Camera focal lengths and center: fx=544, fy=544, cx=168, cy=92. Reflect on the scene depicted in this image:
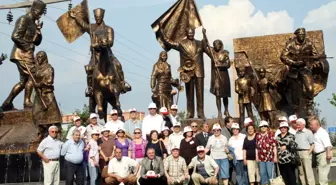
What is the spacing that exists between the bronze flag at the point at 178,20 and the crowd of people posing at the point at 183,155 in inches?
204

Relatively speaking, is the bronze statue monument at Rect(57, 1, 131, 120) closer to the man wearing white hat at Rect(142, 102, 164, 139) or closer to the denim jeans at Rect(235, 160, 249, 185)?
the man wearing white hat at Rect(142, 102, 164, 139)

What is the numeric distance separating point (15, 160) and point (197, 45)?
5.90 m

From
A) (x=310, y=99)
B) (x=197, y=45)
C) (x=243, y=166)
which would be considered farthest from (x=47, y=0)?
(x=243, y=166)

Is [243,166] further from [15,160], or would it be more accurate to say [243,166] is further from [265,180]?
[15,160]

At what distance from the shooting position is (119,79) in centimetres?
1530

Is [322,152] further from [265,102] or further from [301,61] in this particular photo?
[265,102]

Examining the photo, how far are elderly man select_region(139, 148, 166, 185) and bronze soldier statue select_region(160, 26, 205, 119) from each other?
17.0 feet

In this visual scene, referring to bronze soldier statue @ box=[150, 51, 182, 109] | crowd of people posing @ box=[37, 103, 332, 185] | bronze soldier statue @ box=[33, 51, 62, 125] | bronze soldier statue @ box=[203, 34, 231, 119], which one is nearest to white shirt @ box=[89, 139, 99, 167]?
crowd of people posing @ box=[37, 103, 332, 185]

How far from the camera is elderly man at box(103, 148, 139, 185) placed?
34.3 ft

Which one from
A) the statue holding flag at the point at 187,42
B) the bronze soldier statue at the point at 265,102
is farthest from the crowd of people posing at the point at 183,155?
the statue holding flag at the point at 187,42

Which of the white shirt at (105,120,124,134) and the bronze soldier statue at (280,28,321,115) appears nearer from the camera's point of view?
the white shirt at (105,120,124,134)

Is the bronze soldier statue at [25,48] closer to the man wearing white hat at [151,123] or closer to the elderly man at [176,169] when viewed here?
the man wearing white hat at [151,123]

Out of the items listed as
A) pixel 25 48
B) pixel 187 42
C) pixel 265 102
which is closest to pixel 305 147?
pixel 265 102

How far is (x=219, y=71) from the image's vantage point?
1539 cm
